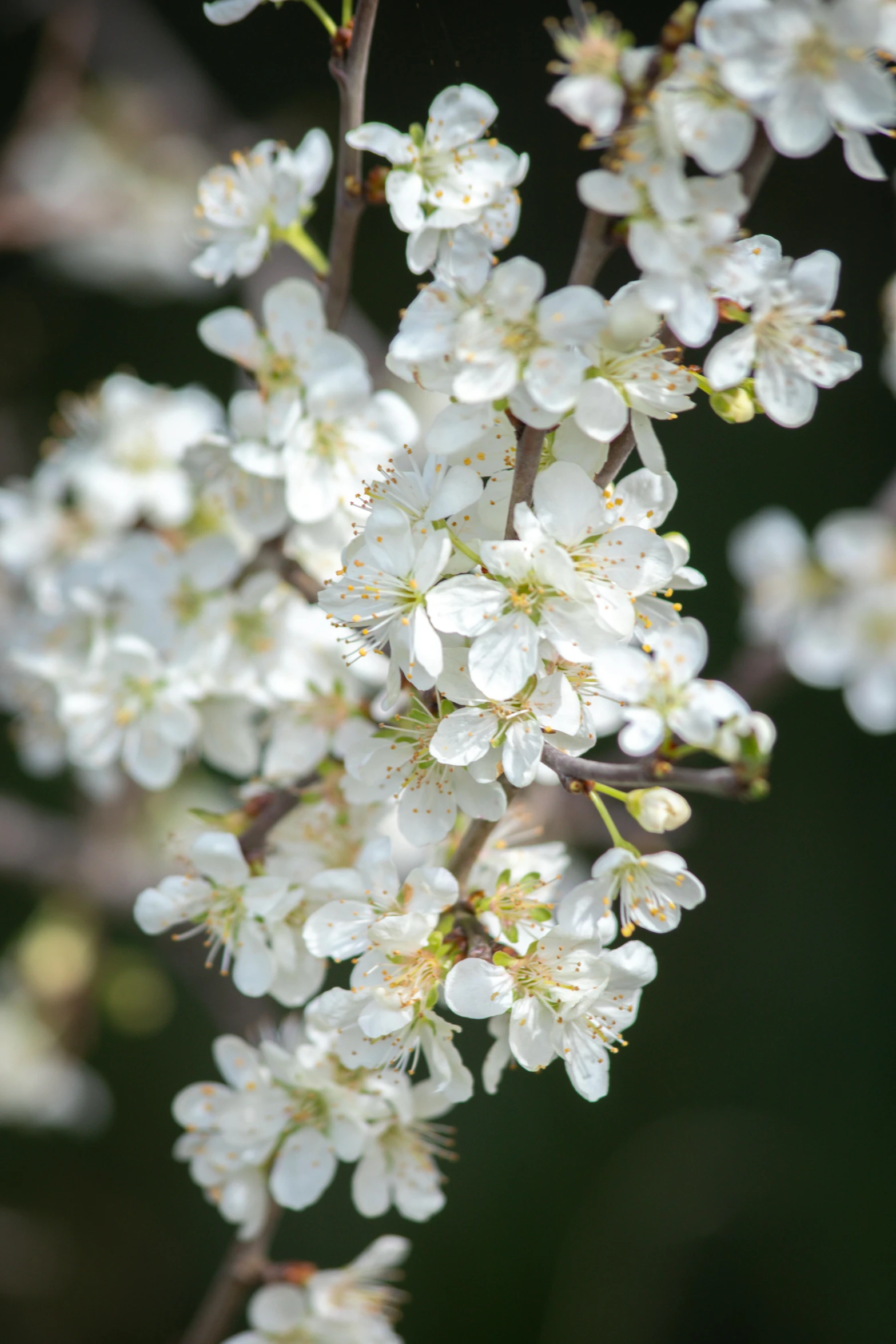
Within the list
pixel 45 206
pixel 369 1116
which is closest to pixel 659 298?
pixel 369 1116

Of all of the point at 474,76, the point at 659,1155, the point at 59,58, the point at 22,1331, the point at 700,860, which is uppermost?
A: the point at 474,76

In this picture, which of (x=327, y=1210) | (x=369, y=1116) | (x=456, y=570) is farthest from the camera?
(x=327, y=1210)

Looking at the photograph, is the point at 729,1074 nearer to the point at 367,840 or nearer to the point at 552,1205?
the point at 552,1205

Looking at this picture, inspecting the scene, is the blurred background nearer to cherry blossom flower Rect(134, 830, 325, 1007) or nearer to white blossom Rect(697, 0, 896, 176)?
cherry blossom flower Rect(134, 830, 325, 1007)

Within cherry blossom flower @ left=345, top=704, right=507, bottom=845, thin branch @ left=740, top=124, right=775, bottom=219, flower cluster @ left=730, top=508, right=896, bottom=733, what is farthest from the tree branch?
flower cluster @ left=730, top=508, right=896, bottom=733

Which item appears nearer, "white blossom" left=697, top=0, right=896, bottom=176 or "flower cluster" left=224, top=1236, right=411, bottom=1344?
"white blossom" left=697, top=0, right=896, bottom=176

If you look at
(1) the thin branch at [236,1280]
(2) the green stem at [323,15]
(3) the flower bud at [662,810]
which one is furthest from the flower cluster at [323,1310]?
(2) the green stem at [323,15]
